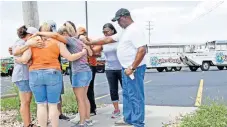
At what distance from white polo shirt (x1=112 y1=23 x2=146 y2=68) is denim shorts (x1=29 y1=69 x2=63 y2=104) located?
943mm

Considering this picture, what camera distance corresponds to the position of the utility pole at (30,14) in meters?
7.11

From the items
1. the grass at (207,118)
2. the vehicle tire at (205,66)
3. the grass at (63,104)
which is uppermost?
the grass at (207,118)

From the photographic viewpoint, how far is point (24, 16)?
719cm

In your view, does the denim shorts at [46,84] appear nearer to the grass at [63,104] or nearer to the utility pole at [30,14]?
the grass at [63,104]

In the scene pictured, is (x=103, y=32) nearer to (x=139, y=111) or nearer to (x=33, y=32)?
(x=33, y=32)

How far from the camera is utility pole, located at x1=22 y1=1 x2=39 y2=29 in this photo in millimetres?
7109

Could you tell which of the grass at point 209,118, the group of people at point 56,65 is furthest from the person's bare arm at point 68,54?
the grass at point 209,118

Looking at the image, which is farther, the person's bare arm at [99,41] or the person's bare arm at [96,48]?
the person's bare arm at [96,48]

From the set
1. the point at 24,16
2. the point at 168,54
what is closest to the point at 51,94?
the point at 24,16

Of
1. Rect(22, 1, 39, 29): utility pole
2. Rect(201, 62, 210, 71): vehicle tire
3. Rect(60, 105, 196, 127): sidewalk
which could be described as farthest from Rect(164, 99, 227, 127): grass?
Rect(201, 62, 210, 71): vehicle tire

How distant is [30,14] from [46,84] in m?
2.65

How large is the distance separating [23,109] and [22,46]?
3.49 ft

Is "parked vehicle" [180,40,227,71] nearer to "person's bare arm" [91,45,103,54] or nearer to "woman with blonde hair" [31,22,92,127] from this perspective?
"person's bare arm" [91,45,103,54]

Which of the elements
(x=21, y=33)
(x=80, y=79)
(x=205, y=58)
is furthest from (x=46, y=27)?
(x=205, y=58)
